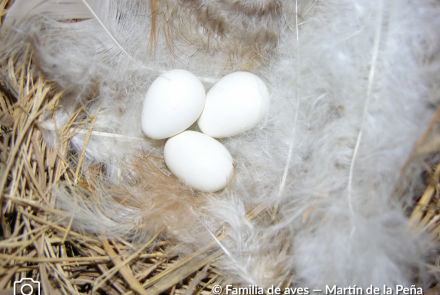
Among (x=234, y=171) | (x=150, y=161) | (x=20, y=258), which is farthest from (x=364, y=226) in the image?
(x=20, y=258)

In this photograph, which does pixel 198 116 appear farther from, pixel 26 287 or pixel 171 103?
pixel 26 287

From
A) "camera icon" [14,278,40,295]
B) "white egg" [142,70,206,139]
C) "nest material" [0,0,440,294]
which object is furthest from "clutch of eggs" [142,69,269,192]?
"camera icon" [14,278,40,295]

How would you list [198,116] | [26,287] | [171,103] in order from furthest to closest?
[198,116] → [171,103] → [26,287]

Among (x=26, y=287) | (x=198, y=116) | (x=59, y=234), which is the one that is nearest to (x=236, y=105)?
(x=198, y=116)

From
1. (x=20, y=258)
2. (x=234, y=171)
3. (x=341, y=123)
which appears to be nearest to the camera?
(x=20, y=258)

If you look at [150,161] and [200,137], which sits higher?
[200,137]

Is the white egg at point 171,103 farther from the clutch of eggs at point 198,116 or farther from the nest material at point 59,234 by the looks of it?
the nest material at point 59,234

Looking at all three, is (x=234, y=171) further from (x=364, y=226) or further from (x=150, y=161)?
(x=364, y=226)
